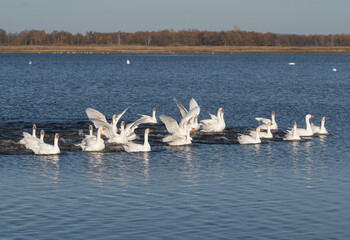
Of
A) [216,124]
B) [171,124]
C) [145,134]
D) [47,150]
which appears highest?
[171,124]

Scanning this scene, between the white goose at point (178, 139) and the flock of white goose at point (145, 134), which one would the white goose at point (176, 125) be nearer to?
the flock of white goose at point (145, 134)

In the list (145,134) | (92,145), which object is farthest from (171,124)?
(92,145)

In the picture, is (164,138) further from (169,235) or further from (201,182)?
(169,235)

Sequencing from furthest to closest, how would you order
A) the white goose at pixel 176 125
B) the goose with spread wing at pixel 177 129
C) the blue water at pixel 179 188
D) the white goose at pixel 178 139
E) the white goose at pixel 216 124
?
the white goose at pixel 216 124 < the white goose at pixel 176 125 < the goose with spread wing at pixel 177 129 < the white goose at pixel 178 139 < the blue water at pixel 179 188

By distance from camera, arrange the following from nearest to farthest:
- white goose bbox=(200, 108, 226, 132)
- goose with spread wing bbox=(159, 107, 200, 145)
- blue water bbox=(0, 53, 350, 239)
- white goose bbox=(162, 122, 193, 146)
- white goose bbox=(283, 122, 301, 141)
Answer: blue water bbox=(0, 53, 350, 239) < white goose bbox=(162, 122, 193, 146) < goose with spread wing bbox=(159, 107, 200, 145) < white goose bbox=(283, 122, 301, 141) < white goose bbox=(200, 108, 226, 132)

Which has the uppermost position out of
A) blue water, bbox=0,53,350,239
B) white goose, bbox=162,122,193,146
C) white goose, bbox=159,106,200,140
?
white goose, bbox=159,106,200,140

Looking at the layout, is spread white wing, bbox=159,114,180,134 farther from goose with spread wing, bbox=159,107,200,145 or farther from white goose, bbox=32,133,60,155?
white goose, bbox=32,133,60,155

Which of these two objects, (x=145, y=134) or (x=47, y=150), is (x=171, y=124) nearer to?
(x=145, y=134)

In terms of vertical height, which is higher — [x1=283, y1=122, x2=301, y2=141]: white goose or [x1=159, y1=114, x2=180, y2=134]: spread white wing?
[x1=159, y1=114, x2=180, y2=134]: spread white wing

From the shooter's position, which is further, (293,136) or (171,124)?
(293,136)

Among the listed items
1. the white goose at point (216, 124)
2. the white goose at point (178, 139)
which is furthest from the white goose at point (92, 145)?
the white goose at point (216, 124)

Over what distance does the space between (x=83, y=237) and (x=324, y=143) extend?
1682cm

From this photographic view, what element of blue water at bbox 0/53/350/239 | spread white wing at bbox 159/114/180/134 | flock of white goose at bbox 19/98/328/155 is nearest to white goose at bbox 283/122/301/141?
flock of white goose at bbox 19/98/328/155

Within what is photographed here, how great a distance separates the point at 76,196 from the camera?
60.1 feet
